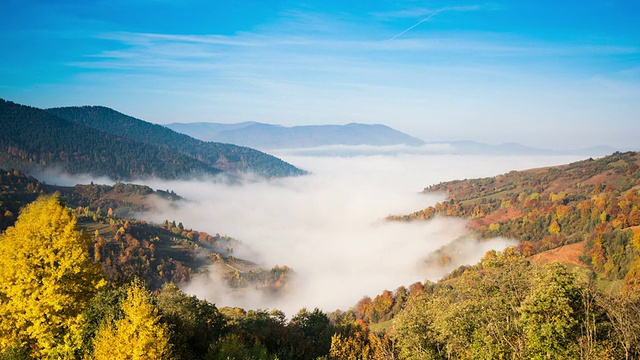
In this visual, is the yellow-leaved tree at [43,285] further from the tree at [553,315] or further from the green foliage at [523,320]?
the tree at [553,315]

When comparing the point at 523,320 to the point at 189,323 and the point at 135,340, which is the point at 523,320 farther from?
the point at 189,323

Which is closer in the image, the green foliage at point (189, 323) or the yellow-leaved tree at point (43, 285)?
the yellow-leaved tree at point (43, 285)

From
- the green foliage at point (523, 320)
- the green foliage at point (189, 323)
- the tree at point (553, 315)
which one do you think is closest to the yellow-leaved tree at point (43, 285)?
the green foliage at point (189, 323)

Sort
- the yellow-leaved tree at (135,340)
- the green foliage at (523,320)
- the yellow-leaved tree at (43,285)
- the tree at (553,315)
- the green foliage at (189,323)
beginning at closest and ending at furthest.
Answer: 1. the yellow-leaved tree at (135,340)
2. the green foliage at (523,320)
3. the tree at (553,315)
4. the yellow-leaved tree at (43,285)
5. the green foliage at (189,323)

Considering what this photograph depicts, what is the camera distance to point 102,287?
107ft

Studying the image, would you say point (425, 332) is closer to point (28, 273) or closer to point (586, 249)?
point (28, 273)

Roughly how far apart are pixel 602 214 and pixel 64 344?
Result: 209 meters

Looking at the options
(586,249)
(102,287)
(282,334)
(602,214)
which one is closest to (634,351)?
(282,334)

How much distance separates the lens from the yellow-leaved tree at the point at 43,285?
28.0 meters

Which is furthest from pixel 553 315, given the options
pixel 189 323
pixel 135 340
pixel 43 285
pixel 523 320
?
pixel 43 285

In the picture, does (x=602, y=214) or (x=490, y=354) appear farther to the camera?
Result: (x=602, y=214)

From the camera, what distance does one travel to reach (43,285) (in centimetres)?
2875

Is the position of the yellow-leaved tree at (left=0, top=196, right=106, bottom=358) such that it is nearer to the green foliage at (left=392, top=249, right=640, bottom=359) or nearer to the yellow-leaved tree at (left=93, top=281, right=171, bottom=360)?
the yellow-leaved tree at (left=93, top=281, right=171, bottom=360)

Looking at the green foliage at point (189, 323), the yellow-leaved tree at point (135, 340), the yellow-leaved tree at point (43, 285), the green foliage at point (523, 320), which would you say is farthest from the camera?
the green foliage at point (189, 323)
